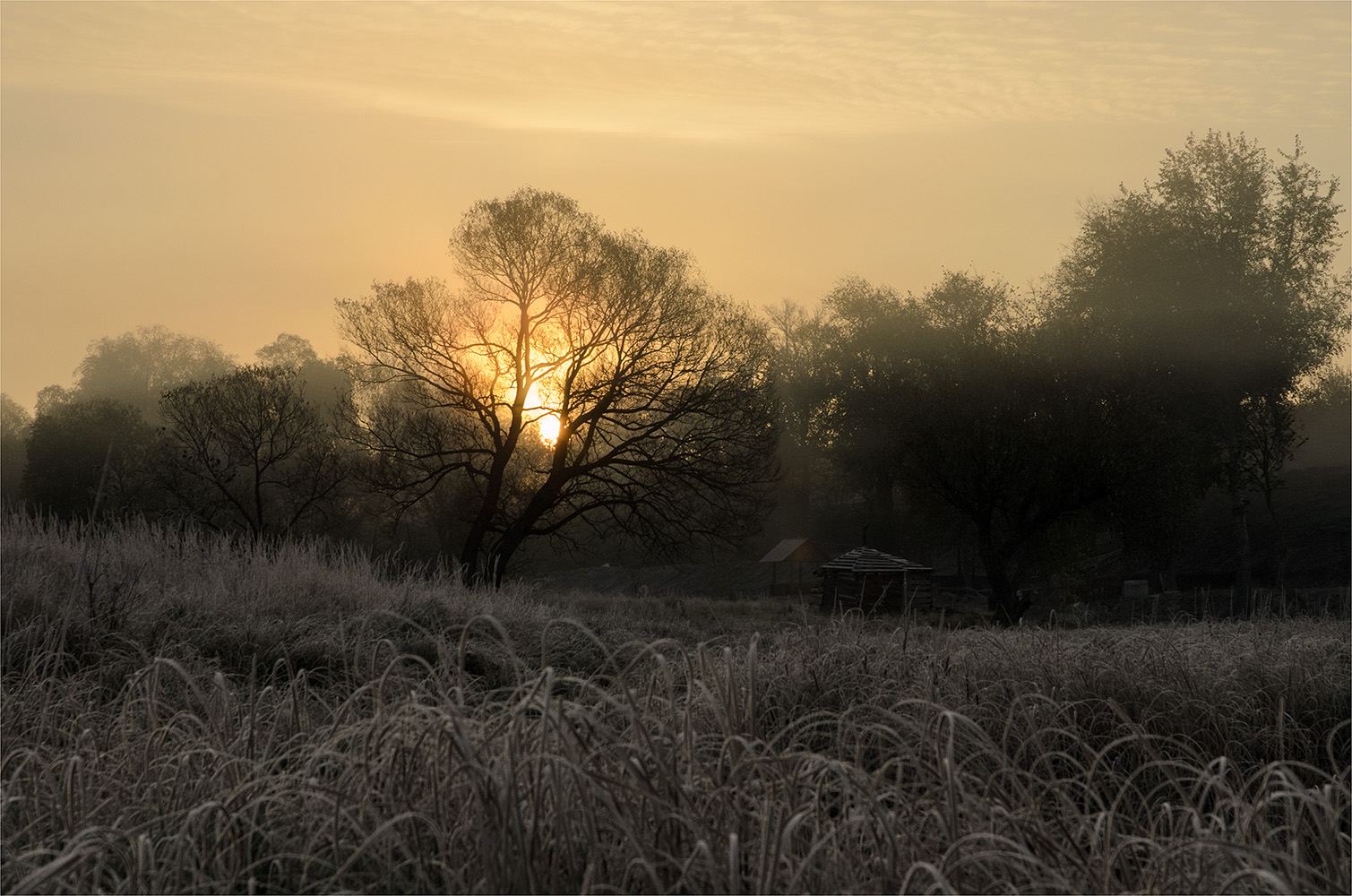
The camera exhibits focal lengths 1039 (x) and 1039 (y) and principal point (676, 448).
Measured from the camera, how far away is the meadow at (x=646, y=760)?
2.69 m

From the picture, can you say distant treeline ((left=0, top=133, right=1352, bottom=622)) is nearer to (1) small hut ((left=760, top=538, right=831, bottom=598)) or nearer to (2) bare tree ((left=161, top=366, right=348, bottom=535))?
(2) bare tree ((left=161, top=366, right=348, bottom=535))

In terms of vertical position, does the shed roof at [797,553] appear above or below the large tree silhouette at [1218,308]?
below

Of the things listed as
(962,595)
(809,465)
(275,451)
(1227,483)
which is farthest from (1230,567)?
(275,451)

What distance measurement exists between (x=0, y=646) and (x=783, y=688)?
15.4ft

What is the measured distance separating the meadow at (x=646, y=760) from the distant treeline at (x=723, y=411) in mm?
10900

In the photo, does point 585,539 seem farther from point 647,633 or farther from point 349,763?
point 349,763

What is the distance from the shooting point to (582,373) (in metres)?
23.0

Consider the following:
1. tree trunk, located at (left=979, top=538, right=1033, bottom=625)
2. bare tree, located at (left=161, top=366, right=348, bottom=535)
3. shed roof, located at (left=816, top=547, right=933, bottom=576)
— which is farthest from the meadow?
bare tree, located at (left=161, top=366, right=348, bottom=535)

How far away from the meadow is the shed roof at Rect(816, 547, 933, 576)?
16.9 meters

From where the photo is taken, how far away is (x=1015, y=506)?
2473cm

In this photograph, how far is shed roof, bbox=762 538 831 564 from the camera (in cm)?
3378

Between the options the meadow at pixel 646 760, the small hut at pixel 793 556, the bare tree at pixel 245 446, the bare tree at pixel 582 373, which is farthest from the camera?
the small hut at pixel 793 556

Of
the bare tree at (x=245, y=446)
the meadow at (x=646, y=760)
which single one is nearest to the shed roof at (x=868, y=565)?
the bare tree at (x=245, y=446)

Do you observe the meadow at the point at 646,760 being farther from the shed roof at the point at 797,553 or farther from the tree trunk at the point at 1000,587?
the shed roof at the point at 797,553
